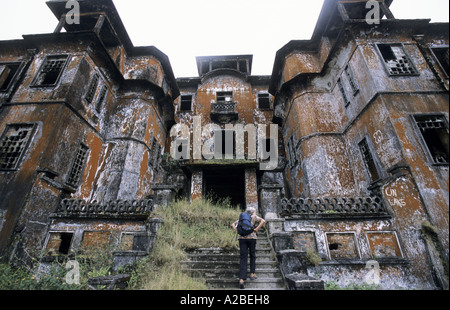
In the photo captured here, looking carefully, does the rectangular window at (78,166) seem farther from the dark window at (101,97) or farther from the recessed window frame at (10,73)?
the recessed window frame at (10,73)

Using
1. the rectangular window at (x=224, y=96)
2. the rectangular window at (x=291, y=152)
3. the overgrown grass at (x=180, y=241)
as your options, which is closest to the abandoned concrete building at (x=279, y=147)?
the rectangular window at (x=291, y=152)

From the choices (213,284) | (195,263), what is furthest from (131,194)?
(213,284)

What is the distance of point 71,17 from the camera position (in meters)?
12.5

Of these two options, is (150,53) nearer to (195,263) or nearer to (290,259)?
(195,263)

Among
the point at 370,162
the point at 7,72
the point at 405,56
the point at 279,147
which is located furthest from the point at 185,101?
the point at 405,56

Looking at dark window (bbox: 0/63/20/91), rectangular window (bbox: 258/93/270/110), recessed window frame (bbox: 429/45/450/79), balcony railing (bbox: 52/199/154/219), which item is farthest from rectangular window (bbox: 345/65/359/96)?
dark window (bbox: 0/63/20/91)

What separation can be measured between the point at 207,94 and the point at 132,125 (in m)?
7.54

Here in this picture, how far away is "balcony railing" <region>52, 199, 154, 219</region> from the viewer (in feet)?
26.4

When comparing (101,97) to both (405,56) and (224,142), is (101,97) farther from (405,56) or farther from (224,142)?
(405,56)

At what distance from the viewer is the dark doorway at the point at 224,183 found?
12.8 m

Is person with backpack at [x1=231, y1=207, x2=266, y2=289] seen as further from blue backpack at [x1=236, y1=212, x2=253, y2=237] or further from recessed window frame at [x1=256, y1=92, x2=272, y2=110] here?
recessed window frame at [x1=256, y1=92, x2=272, y2=110]

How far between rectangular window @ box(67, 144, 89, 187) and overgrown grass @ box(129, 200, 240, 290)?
14.9ft

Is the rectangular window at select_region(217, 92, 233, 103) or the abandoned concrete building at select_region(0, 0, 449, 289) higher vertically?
the rectangular window at select_region(217, 92, 233, 103)
